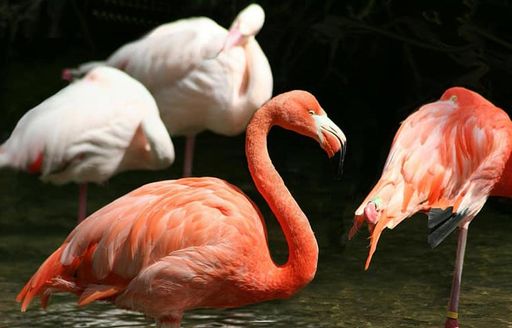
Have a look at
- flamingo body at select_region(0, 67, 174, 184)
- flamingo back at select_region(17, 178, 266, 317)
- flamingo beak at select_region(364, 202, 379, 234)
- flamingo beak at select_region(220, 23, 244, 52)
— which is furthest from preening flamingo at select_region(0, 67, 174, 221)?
flamingo beak at select_region(364, 202, 379, 234)

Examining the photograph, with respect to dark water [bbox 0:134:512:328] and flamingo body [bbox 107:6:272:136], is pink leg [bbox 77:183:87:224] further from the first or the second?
flamingo body [bbox 107:6:272:136]

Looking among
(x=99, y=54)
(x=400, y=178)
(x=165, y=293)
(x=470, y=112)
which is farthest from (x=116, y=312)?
(x=99, y=54)

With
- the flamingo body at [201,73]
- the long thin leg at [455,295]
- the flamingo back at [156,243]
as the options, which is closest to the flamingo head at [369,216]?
the flamingo back at [156,243]

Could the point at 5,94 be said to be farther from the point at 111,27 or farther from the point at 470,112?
the point at 470,112

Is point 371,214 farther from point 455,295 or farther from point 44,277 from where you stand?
point 44,277

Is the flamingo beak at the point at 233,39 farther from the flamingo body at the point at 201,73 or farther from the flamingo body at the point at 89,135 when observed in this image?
the flamingo body at the point at 89,135

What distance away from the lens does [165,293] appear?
12.3 feet

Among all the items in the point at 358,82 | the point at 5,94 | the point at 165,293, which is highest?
the point at 165,293

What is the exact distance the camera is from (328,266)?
532cm

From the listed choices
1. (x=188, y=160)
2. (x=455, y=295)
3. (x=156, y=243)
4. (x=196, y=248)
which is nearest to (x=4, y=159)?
(x=188, y=160)

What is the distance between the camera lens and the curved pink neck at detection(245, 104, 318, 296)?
12.4ft

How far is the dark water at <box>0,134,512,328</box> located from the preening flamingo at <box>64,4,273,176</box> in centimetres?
62

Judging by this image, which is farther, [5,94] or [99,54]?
[99,54]

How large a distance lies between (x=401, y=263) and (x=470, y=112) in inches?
45.1
